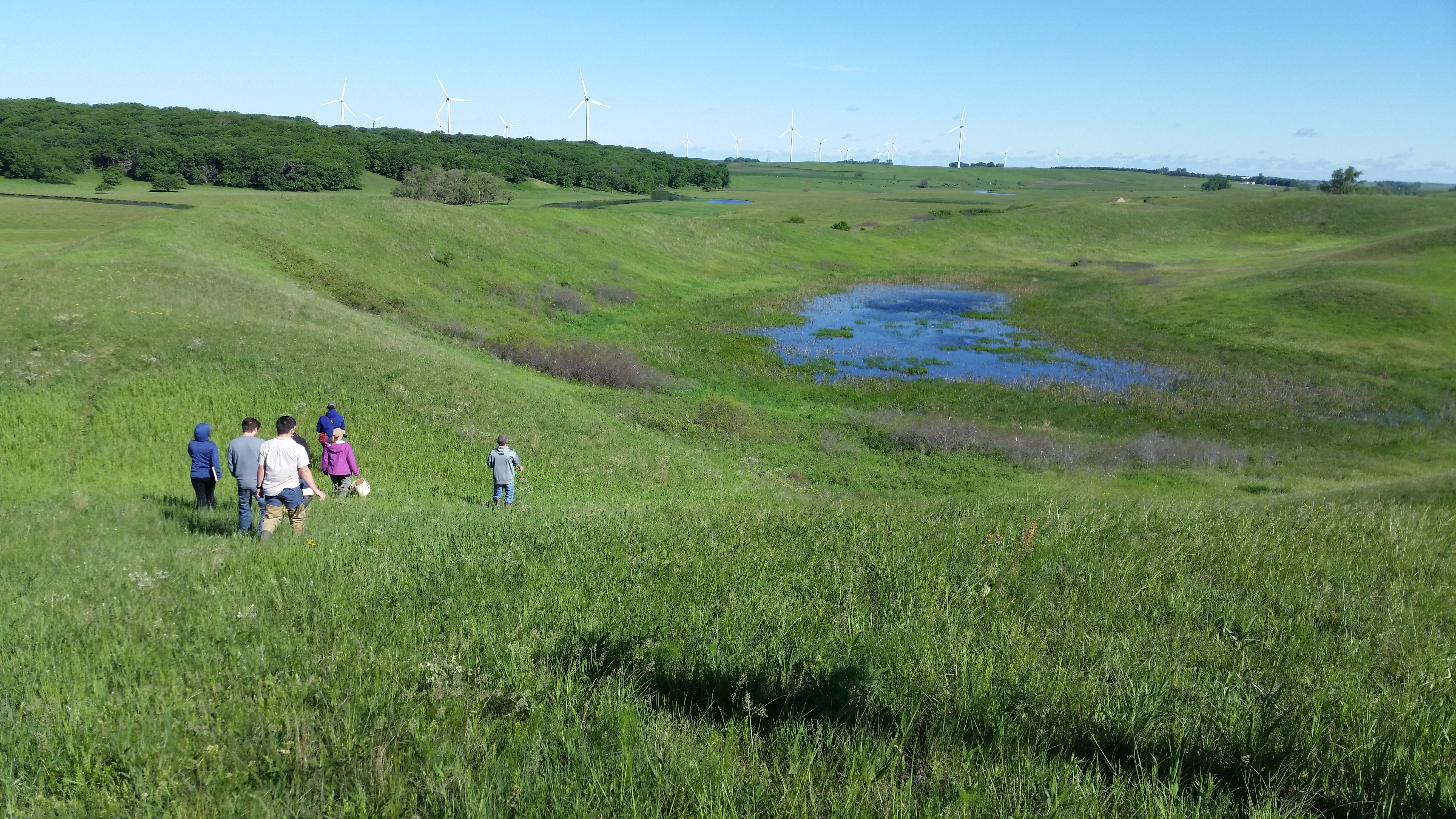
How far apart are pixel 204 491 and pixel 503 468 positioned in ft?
18.3

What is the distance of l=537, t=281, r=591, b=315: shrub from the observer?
56656 millimetres

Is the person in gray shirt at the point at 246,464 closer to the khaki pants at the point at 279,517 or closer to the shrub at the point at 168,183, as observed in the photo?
the khaki pants at the point at 279,517

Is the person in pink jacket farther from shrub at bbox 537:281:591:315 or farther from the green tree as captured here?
the green tree

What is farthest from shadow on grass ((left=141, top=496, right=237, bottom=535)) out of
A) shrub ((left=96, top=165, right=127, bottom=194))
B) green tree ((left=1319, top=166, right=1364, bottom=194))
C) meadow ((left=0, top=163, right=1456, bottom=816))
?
green tree ((left=1319, top=166, right=1364, bottom=194))

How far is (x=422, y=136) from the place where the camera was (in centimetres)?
19512

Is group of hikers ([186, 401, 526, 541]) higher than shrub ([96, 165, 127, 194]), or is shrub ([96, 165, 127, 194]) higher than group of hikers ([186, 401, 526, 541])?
shrub ([96, 165, 127, 194])

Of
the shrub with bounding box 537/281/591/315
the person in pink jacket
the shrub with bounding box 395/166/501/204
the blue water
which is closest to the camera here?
the person in pink jacket

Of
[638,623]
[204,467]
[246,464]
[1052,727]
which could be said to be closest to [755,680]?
[638,623]

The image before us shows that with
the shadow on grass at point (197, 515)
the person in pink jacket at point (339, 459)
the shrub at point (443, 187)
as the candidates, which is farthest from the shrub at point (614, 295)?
the shadow on grass at point (197, 515)

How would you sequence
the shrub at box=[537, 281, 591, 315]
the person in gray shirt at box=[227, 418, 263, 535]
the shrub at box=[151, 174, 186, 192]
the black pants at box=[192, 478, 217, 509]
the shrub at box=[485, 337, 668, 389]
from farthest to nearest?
the shrub at box=[151, 174, 186, 192] → the shrub at box=[537, 281, 591, 315] → the shrub at box=[485, 337, 668, 389] → the black pants at box=[192, 478, 217, 509] → the person in gray shirt at box=[227, 418, 263, 535]

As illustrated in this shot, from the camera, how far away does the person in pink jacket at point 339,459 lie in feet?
53.3

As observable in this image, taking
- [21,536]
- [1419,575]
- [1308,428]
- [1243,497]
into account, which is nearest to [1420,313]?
[1308,428]

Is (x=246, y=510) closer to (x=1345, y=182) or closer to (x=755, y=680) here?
(x=755, y=680)

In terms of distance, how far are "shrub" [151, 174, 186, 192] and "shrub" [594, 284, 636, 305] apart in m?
76.5
